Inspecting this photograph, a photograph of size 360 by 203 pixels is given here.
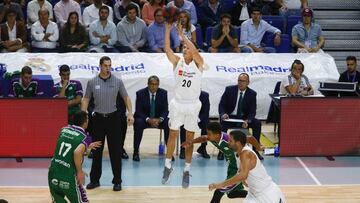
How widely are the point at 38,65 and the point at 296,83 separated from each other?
5206mm

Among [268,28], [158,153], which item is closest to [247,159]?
[158,153]

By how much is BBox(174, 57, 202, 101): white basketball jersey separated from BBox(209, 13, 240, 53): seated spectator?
562 centimetres

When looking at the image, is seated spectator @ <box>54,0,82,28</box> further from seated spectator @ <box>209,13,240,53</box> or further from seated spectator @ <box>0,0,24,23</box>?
seated spectator @ <box>209,13,240,53</box>

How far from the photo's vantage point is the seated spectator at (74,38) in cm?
1738

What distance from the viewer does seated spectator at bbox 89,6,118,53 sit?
688 inches

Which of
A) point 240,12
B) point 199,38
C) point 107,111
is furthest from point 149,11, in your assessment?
point 107,111

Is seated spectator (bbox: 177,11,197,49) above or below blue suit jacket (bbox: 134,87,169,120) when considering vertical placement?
above

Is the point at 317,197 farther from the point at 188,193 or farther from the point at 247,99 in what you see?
the point at 247,99

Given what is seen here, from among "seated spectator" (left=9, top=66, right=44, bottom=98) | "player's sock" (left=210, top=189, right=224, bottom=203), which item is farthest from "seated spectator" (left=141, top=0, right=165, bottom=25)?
"player's sock" (left=210, top=189, right=224, bottom=203)

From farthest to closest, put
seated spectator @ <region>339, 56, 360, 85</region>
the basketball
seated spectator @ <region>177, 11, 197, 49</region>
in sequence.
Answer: seated spectator @ <region>177, 11, 197, 49</region> → seated spectator @ <region>339, 56, 360, 85</region> → the basketball

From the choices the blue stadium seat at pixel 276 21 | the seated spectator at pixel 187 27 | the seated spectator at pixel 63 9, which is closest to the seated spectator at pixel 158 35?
the seated spectator at pixel 187 27

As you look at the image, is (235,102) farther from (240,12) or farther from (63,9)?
(63,9)

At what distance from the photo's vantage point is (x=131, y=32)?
1766 cm

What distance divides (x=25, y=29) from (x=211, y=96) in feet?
13.6
